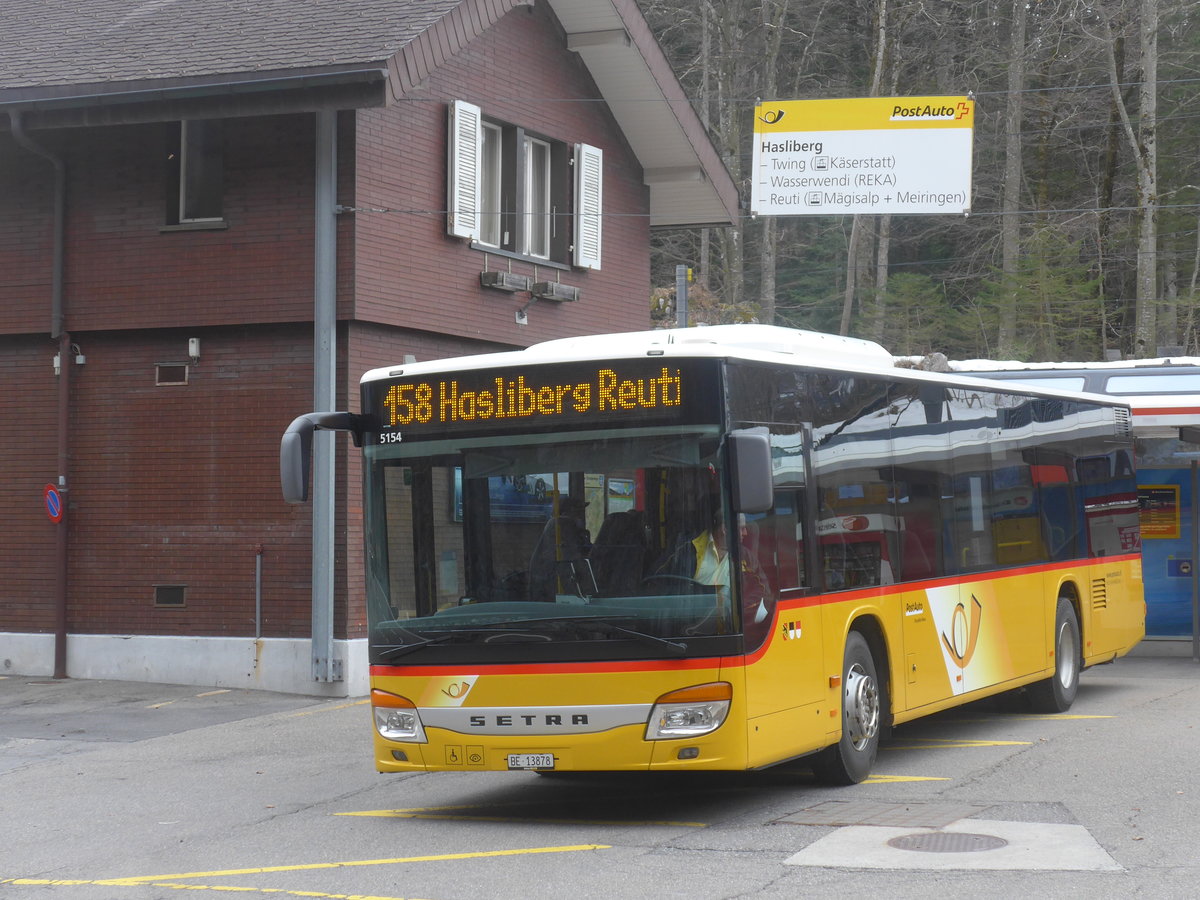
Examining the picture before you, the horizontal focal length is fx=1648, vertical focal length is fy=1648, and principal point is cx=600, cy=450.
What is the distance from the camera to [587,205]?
2069 centimetres

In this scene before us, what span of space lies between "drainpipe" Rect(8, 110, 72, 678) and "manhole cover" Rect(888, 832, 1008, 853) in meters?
11.3

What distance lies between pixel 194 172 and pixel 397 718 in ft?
31.0

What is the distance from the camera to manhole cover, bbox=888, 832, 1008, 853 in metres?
8.23

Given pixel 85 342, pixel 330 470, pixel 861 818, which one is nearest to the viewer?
pixel 861 818

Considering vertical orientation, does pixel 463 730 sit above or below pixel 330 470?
below

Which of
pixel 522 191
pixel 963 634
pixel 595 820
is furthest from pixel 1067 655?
pixel 522 191

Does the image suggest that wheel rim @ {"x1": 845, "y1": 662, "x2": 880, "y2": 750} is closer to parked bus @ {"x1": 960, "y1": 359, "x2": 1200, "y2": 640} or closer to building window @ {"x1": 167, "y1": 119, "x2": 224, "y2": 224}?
parked bus @ {"x1": 960, "y1": 359, "x2": 1200, "y2": 640}

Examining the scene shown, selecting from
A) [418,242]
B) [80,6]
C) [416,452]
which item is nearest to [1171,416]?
[418,242]

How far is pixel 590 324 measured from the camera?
21234 mm

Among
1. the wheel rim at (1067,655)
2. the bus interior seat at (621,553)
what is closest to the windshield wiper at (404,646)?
the bus interior seat at (621,553)

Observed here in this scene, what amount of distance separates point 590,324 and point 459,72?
403cm

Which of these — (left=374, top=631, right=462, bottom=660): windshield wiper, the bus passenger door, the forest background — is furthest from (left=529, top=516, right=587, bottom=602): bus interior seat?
the forest background

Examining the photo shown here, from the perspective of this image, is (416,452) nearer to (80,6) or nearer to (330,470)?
(330,470)

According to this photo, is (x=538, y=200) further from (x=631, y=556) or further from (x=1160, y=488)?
(x=631, y=556)
